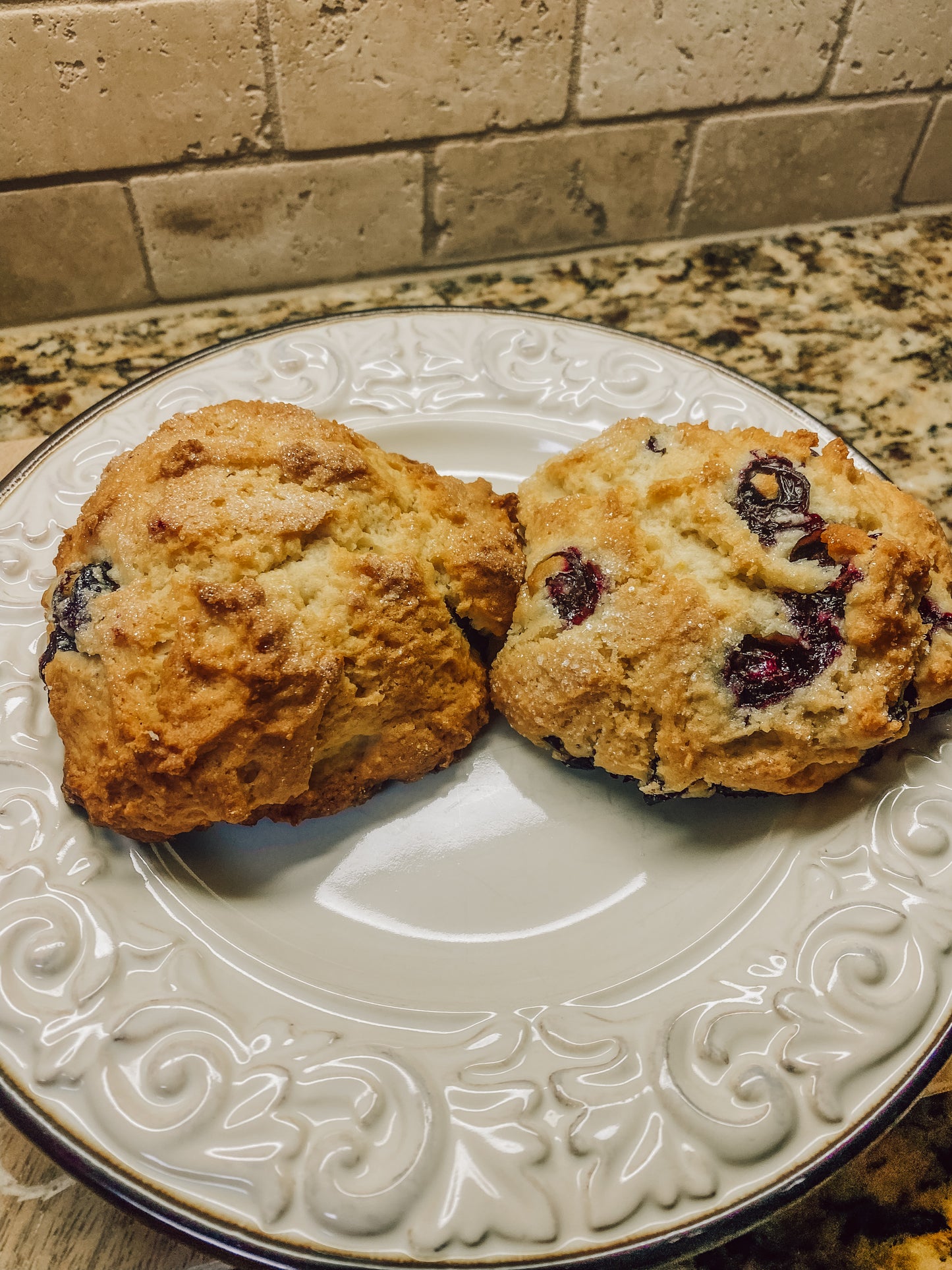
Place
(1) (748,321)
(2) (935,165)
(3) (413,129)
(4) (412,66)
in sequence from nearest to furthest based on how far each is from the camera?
(4) (412,66) → (3) (413,129) → (1) (748,321) → (2) (935,165)

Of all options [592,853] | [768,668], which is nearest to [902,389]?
[768,668]

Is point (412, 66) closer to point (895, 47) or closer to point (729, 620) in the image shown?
point (895, 47)

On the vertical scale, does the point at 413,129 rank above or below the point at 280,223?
above

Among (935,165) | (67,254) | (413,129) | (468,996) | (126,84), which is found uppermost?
(126,84)

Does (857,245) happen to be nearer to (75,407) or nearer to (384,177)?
(384,177)

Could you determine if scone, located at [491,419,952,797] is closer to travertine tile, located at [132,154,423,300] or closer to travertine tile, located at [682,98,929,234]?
travertine tile, located at [132,154,423,300]

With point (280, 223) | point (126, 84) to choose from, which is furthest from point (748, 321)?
point (126, 84)

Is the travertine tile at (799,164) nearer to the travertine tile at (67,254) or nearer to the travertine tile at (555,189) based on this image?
the travertine tile at (555,189)
